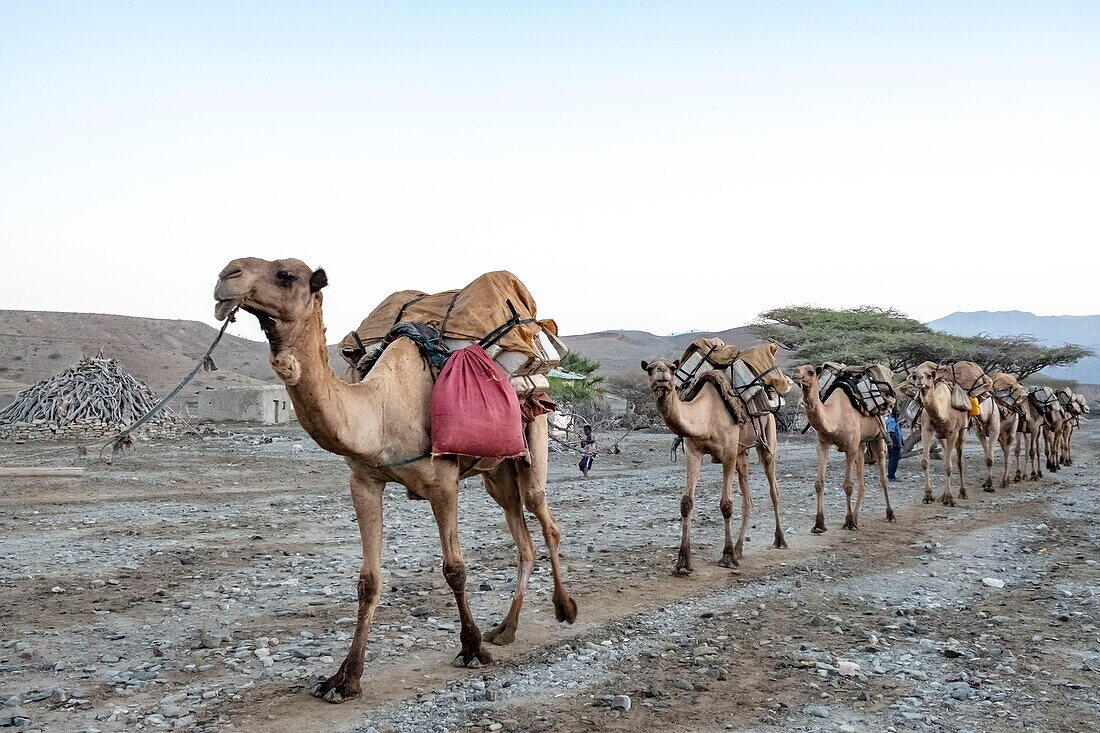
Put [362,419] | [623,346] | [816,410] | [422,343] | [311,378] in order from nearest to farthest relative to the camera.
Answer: [311,378] < [362,419] < [422,343] < [816,410] < [623,346]

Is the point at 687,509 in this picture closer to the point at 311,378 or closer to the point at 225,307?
the point at 311,378

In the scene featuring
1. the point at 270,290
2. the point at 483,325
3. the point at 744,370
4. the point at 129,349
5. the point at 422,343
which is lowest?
the point at 744,370

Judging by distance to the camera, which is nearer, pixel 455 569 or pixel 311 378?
pixel 311 378

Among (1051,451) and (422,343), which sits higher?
(422,343)

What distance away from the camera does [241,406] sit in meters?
35.0

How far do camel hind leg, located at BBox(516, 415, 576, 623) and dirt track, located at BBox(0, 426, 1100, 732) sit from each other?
181 mm

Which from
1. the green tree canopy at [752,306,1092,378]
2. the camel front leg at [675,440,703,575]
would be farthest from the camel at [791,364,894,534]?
the green tree canopy at [752,306,1092,378]

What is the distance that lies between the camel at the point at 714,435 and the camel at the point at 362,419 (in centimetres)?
284

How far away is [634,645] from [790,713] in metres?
1.58

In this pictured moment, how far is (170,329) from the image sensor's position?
87.9 m

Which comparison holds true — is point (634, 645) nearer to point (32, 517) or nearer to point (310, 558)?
point (310, 558)

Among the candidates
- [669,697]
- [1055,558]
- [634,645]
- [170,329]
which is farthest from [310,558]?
[170,329]

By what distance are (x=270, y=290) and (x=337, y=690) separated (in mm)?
2341

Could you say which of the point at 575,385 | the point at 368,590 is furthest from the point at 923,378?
the point at 575,385
